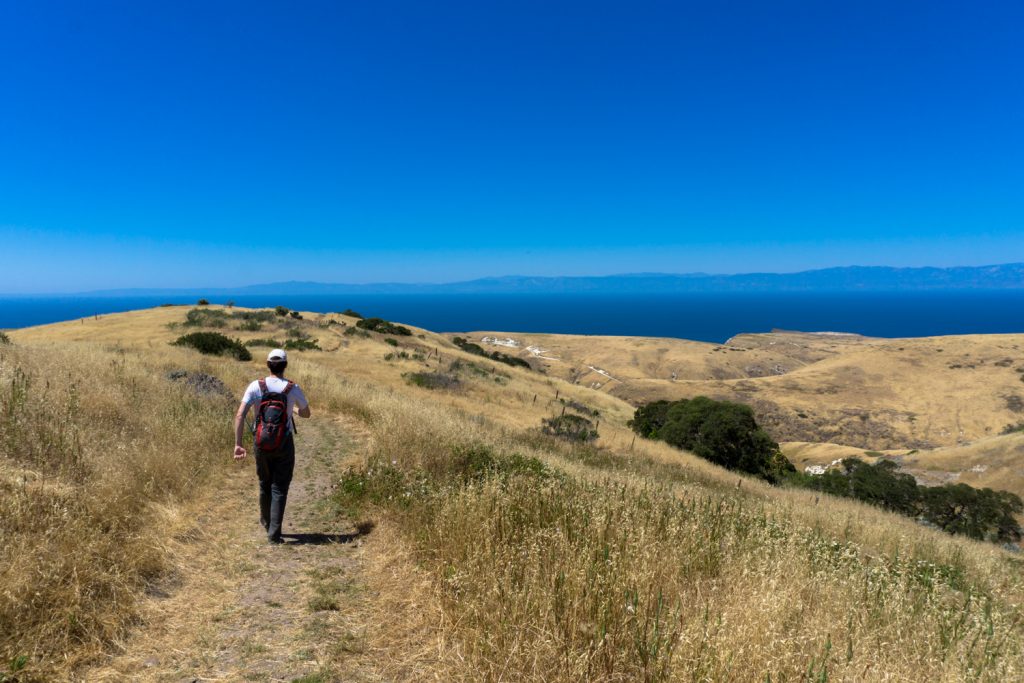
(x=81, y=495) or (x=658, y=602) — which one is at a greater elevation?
(x=81, y=495)

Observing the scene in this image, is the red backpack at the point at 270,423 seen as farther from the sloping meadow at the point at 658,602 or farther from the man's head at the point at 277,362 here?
the sloping meadow at the point at 658,602

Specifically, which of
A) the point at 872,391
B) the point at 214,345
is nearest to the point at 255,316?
the point at 214,345

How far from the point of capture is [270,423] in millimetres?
5750

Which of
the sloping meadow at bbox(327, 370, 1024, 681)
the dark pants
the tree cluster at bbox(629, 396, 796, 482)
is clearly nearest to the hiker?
the dark pants

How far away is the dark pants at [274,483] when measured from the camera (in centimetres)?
579

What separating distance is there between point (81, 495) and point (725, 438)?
25664 mm

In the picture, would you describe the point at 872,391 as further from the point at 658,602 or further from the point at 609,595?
the point at 609,595

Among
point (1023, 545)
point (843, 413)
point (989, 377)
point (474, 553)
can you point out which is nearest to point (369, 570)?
point (474, 553)

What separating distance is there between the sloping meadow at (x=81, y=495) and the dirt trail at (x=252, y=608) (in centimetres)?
27

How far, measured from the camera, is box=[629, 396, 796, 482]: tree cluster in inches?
973

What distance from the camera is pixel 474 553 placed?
3.99 metres

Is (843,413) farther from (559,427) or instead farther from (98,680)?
(98,680)

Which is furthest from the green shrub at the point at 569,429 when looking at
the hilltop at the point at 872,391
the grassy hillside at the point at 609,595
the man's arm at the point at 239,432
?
the hilltop at the point at 872,391

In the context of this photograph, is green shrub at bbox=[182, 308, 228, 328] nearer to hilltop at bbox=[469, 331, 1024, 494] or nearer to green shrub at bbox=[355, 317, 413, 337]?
green shrub at bbox=[355, 317, 413, 337]
